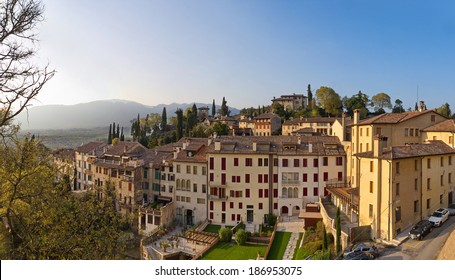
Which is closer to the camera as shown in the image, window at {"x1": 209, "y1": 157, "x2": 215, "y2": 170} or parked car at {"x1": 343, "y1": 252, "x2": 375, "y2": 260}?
parked car at {"x1": 343, "y1": 252, "x2": 375, "y2": 260}

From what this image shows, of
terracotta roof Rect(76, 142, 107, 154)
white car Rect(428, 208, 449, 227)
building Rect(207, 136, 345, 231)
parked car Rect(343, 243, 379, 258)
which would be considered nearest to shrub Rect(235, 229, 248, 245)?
building Rect(207, 136, 345, 231)

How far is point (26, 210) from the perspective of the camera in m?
8.19

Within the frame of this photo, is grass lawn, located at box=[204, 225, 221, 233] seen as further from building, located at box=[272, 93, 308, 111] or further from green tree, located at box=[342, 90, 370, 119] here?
building, located at box=[272, 93, 308, 111]

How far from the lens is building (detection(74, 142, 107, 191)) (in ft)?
124

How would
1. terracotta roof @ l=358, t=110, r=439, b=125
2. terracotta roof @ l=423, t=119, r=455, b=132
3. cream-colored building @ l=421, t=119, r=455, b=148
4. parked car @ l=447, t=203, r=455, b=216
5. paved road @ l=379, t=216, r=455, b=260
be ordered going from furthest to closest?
1. terracotta roof @ l=358, t=110, r=439, b=125
2. terracotta roof @ l=423, t=119, r=455, b=132
3. cream-colored building @ l=421, t=119, r=455, b=148
4. parked car @ l=447, t=203, r=455, b=216
5. paved road @ l=379, t=216, r=455, b=260

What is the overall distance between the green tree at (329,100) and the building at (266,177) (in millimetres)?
33015

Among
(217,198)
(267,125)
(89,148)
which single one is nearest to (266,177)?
(217,198)

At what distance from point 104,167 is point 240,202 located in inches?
620

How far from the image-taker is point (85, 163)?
128 ft

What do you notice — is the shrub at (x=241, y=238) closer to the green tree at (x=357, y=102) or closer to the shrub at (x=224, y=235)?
the shrub at (x=224, y=235)

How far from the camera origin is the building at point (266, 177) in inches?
1093

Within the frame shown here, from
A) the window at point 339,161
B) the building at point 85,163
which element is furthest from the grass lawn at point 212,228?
the building at point 85,163

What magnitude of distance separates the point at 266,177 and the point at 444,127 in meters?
14.2

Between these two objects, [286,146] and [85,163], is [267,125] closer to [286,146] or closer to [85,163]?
[286,146]
